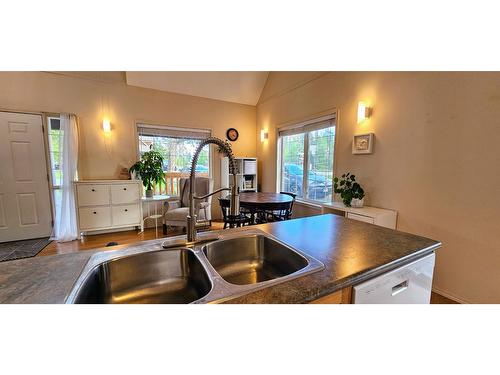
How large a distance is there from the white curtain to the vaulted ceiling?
47.7 inches

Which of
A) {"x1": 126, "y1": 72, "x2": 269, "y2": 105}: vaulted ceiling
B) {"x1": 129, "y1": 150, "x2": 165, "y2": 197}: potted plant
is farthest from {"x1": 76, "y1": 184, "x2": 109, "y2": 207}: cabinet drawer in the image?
{"x1": 126, "y1": 72, "x2": 269, "y2": 105}: vaulted ceiling

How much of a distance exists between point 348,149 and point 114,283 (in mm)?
2959

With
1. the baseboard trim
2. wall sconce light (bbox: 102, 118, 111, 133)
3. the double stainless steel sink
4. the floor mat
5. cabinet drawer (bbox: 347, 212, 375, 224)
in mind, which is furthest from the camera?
wall sconce light (bbox: 102, 118, 111, 133)

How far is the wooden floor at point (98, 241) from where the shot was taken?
3023 mm

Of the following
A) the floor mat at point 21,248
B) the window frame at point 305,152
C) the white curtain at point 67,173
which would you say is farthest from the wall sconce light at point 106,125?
the window frame at point 305,152

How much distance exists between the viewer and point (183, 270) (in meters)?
0.96

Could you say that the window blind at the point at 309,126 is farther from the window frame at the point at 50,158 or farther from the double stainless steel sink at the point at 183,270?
the window frame at the point at 50,158

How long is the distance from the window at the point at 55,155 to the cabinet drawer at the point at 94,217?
63 centimetres

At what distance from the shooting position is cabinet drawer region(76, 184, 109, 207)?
326 centimetres

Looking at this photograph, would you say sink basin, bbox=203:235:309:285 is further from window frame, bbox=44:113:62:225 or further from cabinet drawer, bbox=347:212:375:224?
window frame, bbox=44:113:62:225

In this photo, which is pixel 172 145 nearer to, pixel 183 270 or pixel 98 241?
pixel 98 241

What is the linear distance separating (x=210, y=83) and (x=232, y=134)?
1098 millimetres

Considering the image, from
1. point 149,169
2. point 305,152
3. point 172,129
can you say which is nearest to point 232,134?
point 172,129
